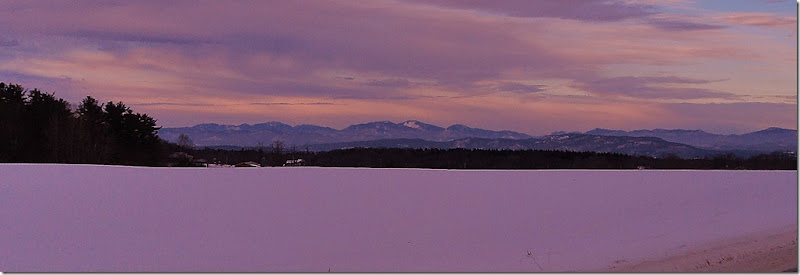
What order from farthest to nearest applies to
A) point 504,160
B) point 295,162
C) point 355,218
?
point 295,162 < point 504,160 < point 355,218

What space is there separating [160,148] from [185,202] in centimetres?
3441

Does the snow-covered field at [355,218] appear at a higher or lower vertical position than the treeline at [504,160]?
lower

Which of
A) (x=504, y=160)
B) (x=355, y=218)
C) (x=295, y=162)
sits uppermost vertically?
(x=504, y=160)

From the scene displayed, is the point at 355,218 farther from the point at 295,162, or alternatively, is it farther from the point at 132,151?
the point at 132,151

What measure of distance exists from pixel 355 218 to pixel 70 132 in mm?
32464

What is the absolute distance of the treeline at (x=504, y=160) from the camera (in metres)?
32.2

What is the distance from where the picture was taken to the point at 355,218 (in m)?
14.3

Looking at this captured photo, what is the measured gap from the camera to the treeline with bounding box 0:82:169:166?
41.4 m

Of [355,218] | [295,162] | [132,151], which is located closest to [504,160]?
[295,162]

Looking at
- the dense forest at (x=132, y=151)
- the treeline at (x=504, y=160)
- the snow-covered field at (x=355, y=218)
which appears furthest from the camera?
the dense forest at (x=132, y=151)

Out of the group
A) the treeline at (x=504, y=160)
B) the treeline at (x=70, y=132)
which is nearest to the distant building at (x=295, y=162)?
the treeline at (x=504, y=160)

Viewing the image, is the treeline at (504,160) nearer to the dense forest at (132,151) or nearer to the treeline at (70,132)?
the dense forest at (132,151)

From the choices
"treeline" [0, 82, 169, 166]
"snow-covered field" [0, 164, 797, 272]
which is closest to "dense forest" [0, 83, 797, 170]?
"treeline" [0, 82, 169, 166]

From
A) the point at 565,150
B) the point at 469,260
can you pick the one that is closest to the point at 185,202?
the point at 469,260
